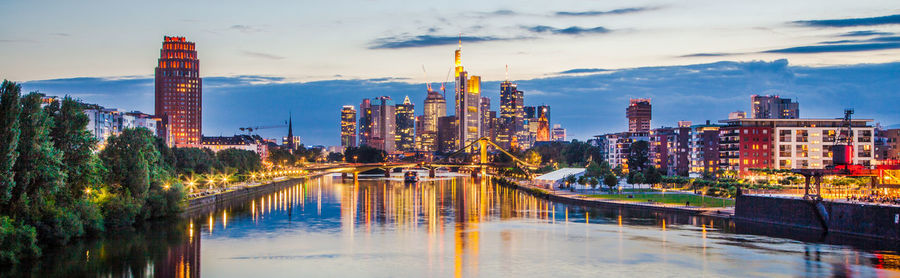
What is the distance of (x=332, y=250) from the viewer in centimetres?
3803

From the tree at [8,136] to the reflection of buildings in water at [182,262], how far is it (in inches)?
237

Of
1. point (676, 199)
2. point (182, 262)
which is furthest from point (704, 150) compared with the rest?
point (182, 262)

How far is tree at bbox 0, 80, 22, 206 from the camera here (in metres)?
31.1

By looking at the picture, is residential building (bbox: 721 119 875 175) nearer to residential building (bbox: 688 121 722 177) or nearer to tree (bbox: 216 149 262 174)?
residential building (bbox: 688 121 722 177)

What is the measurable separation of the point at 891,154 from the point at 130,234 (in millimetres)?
109146

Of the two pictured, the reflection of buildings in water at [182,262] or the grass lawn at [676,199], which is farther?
the grass lawn at [676,199]

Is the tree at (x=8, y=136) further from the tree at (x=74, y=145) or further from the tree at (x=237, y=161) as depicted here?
the tree at (x=237, y=161)

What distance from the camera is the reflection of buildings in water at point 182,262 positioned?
31297mm

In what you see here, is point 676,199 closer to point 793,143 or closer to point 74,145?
point 793,143

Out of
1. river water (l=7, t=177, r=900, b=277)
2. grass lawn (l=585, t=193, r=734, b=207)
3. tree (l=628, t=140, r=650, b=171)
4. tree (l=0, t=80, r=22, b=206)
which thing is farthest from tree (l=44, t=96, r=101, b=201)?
tree (l=628, t=140, r=650, b=171)

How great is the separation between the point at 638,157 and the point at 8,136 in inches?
3919

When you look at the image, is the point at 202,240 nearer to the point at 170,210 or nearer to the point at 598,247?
the point at 170,210

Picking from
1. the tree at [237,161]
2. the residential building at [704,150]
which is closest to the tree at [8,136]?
the tree at [237,161]

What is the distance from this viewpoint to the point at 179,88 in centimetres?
16775
